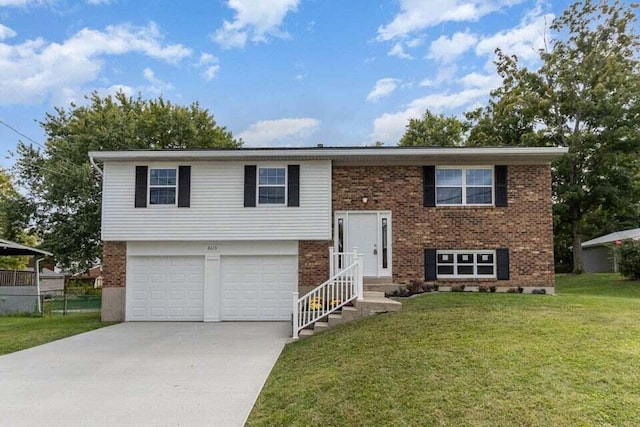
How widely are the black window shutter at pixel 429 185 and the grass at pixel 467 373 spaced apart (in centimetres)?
521

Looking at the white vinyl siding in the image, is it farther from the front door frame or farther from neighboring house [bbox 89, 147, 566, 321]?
the front door frame

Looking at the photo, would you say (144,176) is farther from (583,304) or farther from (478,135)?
(478,135)

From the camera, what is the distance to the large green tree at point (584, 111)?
890 inches

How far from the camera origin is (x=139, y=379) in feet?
22.1

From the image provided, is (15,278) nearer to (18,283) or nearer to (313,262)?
(18,283)

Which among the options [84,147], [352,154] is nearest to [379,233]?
[352,154]

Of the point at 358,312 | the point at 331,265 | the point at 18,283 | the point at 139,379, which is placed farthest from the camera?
the point at 18,283

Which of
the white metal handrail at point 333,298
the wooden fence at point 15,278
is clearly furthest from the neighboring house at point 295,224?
the wooden fence at point 15,278

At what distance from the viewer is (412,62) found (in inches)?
691

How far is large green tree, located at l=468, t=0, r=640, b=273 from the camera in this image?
22.6 m

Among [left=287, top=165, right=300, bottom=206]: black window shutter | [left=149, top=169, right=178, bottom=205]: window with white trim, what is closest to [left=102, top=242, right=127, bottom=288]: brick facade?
[left=149, top=169, right=178, bottom=205]: window with white trim

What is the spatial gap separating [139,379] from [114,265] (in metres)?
7.35

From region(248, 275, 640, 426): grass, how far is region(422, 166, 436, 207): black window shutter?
5213 millimetres

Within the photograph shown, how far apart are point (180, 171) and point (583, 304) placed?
10593 millimetres
